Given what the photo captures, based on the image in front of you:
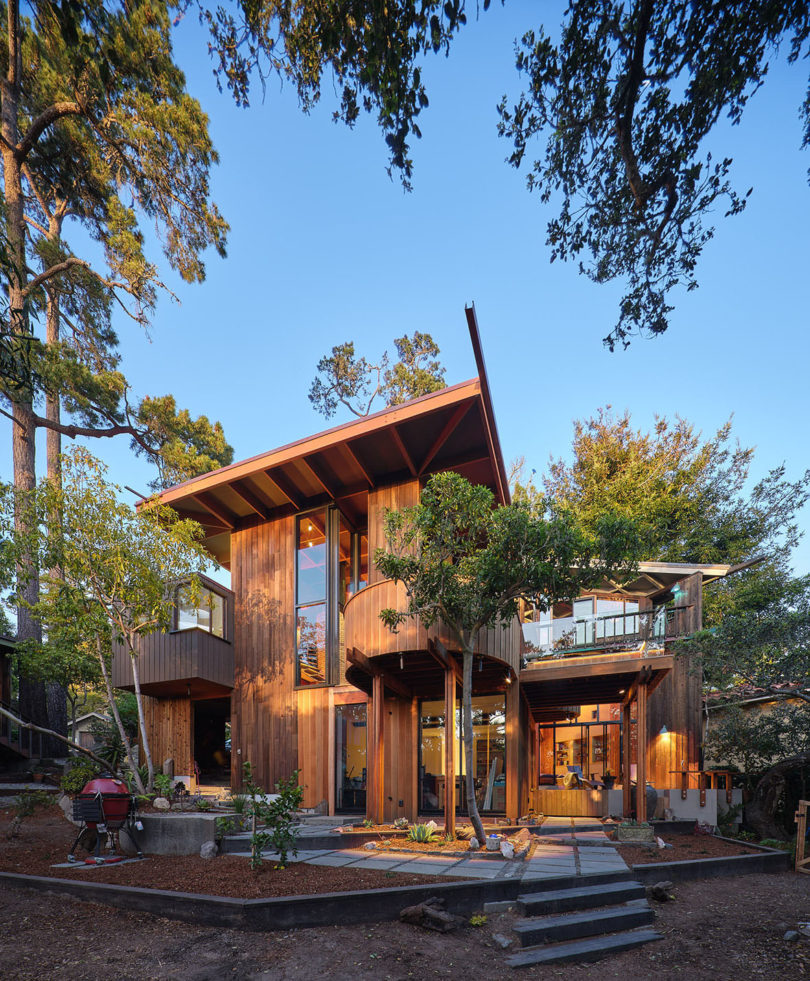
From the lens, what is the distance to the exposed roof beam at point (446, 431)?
10680 mm

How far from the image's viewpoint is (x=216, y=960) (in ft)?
15.8

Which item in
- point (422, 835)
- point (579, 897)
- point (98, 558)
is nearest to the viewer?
point (579, 897)

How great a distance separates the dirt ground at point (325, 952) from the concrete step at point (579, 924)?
19 cm

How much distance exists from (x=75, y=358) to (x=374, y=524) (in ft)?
34.7

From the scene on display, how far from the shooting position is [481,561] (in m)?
8.15

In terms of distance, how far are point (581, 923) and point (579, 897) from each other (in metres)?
0.53

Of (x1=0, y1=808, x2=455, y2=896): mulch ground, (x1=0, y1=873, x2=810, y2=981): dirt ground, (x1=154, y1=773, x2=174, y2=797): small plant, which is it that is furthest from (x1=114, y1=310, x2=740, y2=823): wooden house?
(x1=0, y1=873, x2=810, y2=981): dirt ground

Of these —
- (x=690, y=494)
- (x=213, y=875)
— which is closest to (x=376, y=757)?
(x=213, y=875)

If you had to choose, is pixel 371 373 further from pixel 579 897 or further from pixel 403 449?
pixel 579 897

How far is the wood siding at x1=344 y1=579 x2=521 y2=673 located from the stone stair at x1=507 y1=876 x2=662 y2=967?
3.69 meters

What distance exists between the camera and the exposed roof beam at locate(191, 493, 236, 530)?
13656 millimetres

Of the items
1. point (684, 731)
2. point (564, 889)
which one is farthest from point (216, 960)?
point (684, 731)

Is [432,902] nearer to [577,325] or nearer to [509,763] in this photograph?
[577,325]

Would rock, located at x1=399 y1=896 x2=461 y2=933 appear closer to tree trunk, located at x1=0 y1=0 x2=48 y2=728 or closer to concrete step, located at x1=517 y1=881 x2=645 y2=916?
concrete step, located at x1=517 y1=881 x2=645 y2=916
